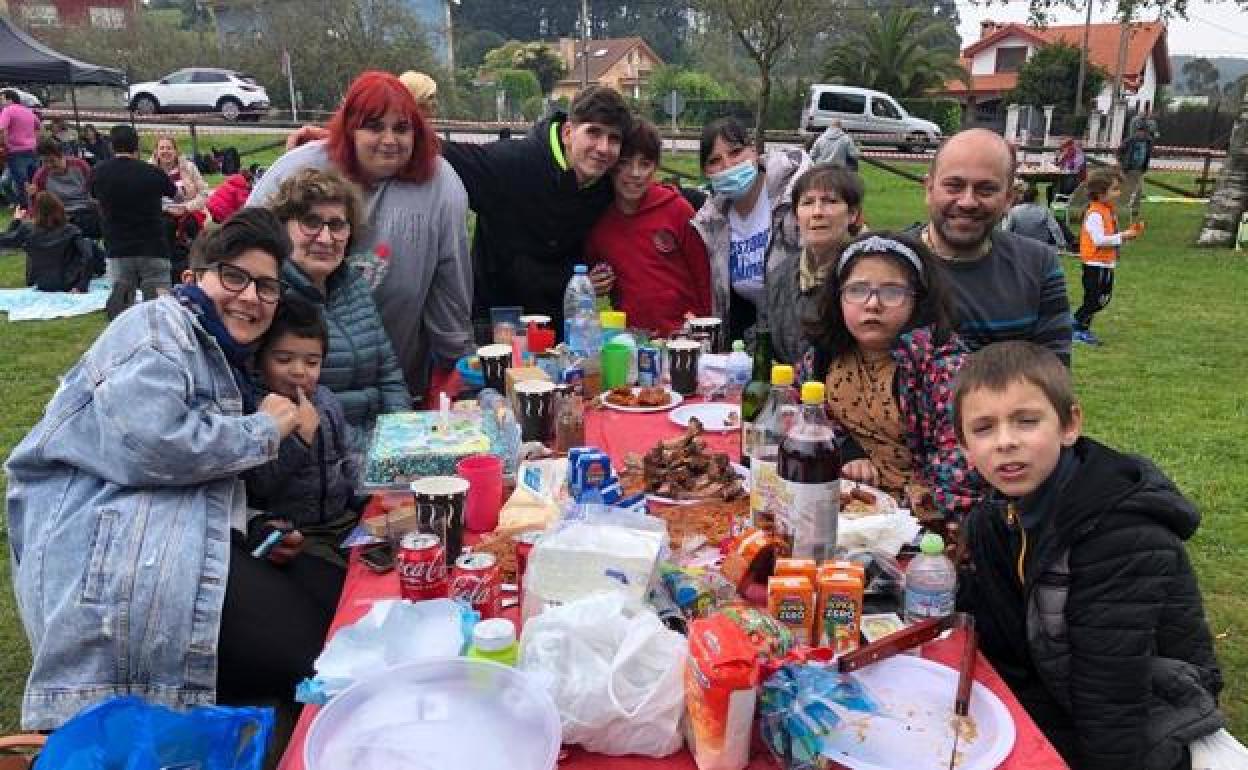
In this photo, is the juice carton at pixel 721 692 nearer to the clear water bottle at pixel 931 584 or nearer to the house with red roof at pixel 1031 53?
the clear water bottle at pixel 931 584

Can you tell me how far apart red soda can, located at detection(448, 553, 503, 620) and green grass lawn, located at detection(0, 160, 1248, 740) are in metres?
0.95

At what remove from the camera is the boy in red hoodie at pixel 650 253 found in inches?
169

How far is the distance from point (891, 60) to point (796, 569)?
128 feet

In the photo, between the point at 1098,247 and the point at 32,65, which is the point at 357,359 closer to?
the point at 1098,247

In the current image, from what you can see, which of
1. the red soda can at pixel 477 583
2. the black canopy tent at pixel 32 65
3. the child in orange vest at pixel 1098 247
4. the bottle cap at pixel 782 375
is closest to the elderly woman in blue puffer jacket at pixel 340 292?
the red soda can at pixel 477 583

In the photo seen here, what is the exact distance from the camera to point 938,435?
8.38 feet

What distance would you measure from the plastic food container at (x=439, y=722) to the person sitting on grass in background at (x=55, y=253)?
33.7ft

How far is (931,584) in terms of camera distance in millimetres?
1780

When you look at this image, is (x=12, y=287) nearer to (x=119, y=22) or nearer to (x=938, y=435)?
(x=938, y=435)

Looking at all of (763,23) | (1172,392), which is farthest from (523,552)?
(763,23)

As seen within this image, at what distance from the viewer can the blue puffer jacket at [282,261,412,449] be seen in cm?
321

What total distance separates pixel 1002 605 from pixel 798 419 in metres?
0.65

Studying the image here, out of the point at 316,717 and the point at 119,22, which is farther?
the point at 119,22

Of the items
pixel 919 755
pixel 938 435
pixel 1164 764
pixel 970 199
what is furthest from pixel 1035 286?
pixel 919 755
